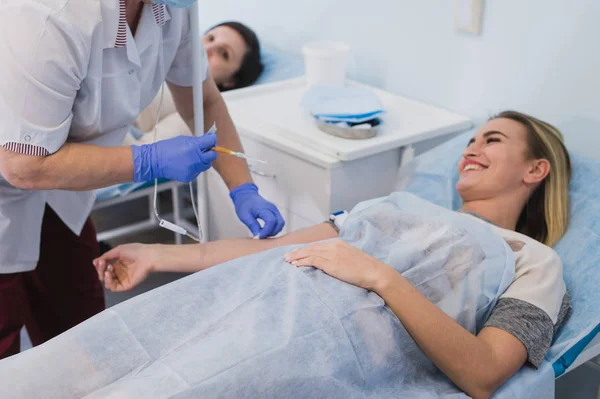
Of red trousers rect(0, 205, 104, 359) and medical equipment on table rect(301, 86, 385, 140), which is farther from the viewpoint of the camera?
medical equipment on table rect(301, 86, 385, 140)

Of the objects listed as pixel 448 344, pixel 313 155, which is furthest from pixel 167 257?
pixel 448 344

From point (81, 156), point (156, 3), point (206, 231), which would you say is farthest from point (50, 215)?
point (206, 231)

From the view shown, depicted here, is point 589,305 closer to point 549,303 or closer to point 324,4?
point 549,303

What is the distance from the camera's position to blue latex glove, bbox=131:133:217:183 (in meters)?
1.50

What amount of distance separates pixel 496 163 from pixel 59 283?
1.18 meters

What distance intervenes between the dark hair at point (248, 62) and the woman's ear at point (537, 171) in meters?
1.36

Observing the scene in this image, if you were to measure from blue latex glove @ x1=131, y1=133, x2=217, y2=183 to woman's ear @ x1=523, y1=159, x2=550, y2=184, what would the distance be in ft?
2.80

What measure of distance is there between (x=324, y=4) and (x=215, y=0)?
0.83m

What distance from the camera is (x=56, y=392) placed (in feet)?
3.99

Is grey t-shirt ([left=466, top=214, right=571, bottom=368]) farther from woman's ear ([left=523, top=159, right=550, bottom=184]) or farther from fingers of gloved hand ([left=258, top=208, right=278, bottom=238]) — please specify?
fingers of gloved hand ([left=258, top=208, right=278, bottom=238])

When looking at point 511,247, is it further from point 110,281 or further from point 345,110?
point 110,281

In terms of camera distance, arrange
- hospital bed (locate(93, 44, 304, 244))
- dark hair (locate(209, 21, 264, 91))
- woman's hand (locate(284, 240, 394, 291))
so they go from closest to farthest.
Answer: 1. woman's hand (locate(284, 240, 394, 291))
2. hospital bed (locate(93, 44, 304, 244))
3. dark hair (locate(209, 21, 264, 91))

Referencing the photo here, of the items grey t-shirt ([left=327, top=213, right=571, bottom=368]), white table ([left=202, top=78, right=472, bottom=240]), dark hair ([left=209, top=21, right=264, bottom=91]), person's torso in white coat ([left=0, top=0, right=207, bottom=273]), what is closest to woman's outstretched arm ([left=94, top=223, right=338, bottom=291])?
person's torso in white coat ([left=0, top=0, right=207, bottom=273])

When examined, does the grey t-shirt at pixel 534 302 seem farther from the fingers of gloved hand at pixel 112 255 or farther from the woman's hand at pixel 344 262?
the fingers of gloved hand at pixel 112 255
